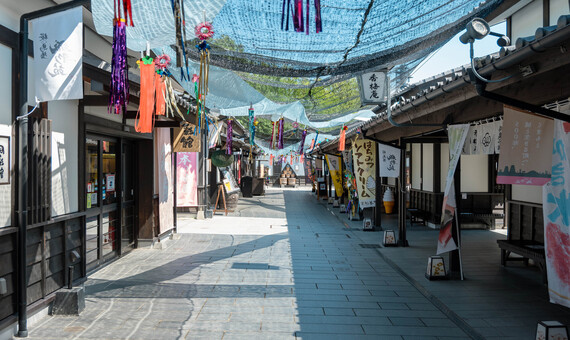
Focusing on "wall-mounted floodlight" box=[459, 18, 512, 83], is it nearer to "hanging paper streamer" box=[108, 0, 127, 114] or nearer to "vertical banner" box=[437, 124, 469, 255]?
"vertical banner" box=[437, 124, 469, 255]

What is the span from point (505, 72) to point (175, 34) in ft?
13.6

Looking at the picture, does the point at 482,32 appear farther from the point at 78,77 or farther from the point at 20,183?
the point at 20,183

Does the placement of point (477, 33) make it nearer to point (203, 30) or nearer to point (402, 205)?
point (203, 30)

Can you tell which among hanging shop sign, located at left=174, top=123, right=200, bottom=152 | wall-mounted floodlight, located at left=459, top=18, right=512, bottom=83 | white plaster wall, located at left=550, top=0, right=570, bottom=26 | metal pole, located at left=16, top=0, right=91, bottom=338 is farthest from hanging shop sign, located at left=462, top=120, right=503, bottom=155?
hanging shop sign, located at left=174, top=123, right=200, bottom=152

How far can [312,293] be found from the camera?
6.73m

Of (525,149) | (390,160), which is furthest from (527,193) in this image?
(525,149)

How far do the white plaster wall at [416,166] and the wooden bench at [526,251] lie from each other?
7.34 metres

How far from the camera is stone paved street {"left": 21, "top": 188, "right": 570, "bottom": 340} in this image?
511 centimetres

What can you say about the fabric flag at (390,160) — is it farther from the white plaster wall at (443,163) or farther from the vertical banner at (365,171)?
the white plaster wall at (443,163)

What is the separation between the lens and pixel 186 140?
36.8 ft

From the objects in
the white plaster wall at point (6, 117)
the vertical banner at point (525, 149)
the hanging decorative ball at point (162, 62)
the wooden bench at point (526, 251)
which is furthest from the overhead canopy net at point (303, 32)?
the wooden bench at point (526, 251)

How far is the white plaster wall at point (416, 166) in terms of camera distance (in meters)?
15.9

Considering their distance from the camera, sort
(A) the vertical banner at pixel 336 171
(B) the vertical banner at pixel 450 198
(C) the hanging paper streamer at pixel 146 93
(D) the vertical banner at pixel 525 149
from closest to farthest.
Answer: (D) the vertical banner at pixel 525 149, (C) the hanging paper streamer at pixel 146 93, (B) the vertical banner at pixel 450 198, (A) the vertical banner at pixel 336 171

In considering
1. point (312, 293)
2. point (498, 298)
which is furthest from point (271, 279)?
point (498, 298)
